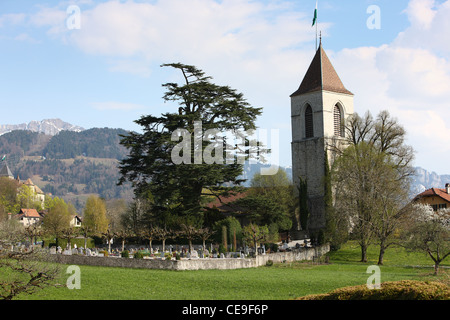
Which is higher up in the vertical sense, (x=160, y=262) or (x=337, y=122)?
(x=337, y=122)

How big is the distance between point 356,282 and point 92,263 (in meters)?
15.4

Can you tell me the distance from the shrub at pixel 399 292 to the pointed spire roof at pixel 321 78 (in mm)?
43807

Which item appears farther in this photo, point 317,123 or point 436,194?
point 436,194

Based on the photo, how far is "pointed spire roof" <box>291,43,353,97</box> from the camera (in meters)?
57.7

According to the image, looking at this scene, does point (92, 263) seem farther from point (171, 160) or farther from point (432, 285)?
point (432, 285)

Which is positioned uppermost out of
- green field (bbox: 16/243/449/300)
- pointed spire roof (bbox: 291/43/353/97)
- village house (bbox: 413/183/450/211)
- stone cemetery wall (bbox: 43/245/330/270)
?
pointed spire roof (bbox: 291/43/353/97)

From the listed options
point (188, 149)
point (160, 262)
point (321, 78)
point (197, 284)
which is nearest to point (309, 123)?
point (321, 78)

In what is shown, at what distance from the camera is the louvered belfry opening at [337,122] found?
57.7 m

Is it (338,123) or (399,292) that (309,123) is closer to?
(338,123)

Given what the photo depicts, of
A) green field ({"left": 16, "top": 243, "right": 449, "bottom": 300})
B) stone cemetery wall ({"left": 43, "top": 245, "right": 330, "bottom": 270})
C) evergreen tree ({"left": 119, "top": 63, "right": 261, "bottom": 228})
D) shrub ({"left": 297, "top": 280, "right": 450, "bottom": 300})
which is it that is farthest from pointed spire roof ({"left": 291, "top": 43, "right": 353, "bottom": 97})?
shrub ({"left": 297, "top": 280, "right": 450, "bottom": 300})

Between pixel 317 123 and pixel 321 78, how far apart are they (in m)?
4.87

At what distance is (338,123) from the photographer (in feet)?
190

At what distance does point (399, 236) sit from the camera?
43375 millimetres

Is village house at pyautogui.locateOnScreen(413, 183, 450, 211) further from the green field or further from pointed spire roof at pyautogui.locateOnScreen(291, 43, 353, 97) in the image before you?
the green field
